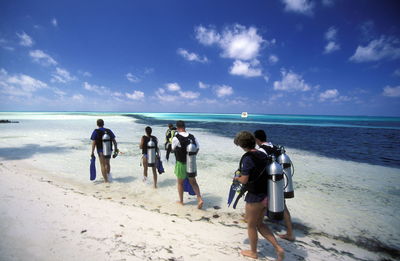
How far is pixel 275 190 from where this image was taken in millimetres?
3273

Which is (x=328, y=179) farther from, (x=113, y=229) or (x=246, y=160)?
(x=113, y=229)

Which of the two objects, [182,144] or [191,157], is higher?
[182,144]

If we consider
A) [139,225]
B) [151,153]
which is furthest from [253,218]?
[151,153]

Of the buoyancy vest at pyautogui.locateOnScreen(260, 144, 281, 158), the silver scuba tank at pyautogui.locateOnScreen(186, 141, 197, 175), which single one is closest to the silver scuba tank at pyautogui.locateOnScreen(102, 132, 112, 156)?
the silver scuba tank at pyautogui.locateOnScreen(186, 141, 197, 175)

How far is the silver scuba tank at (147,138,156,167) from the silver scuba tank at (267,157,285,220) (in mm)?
4711

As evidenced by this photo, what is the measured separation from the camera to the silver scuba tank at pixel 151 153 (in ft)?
23.3

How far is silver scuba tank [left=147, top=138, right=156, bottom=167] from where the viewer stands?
711 centimetres

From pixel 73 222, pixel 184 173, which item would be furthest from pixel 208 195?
pixel 73 222

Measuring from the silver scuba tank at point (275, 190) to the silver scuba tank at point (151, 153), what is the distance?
4711mm

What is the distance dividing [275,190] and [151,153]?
4.86 metres

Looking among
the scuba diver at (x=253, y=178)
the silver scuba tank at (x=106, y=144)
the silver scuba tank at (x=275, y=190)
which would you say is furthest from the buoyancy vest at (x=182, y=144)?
the silver scuba tank at (x=106, y=144)

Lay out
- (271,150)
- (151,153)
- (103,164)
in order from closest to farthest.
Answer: (271,150) < (151,153) < (103,164)

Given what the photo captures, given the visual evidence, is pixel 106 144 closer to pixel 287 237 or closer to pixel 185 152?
pixel 185 152

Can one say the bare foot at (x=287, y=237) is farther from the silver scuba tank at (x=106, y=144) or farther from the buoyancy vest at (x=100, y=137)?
the buoyancy vest at (x=100, y=137)
